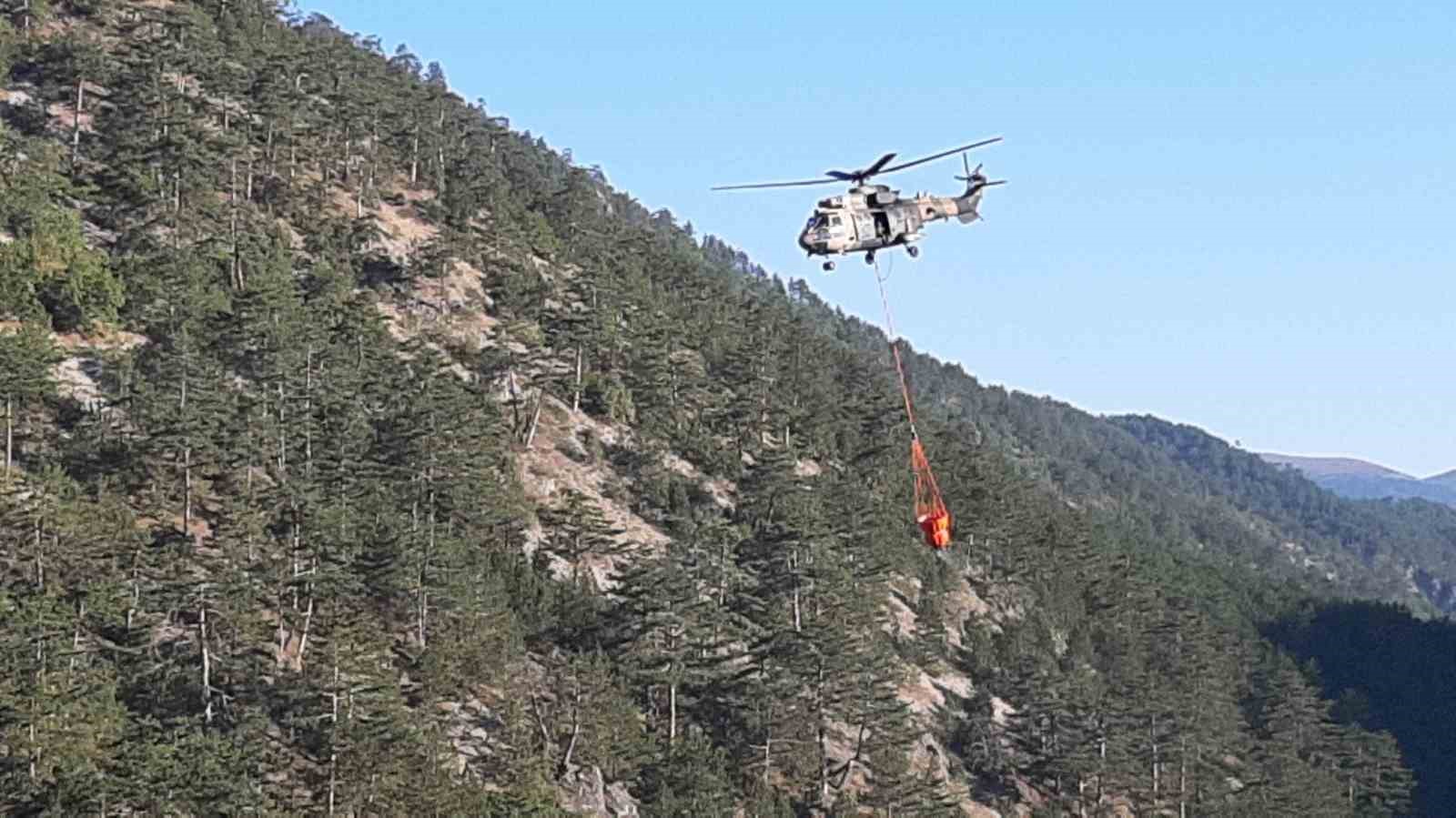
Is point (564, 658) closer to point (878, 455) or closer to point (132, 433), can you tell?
point (132, 433)

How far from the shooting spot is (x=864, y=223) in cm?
4059

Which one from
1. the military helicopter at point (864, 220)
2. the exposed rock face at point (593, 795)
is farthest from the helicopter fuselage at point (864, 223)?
the exposed rock face at point (593, 795)

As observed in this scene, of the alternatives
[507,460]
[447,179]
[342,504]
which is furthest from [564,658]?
[447,179]

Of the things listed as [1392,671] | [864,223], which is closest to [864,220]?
[864,223]

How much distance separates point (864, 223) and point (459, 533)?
115 feet

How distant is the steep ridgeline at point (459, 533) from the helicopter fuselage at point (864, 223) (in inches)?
865

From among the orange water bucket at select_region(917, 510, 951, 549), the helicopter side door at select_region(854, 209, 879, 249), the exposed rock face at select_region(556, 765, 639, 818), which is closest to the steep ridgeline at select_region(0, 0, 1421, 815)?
the exposed rock face at select_region(556, 765, 639, 818)

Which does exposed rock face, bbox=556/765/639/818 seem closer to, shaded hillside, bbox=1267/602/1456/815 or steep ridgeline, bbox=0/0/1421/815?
steep ridgeline, bbox=0/0/1421/815

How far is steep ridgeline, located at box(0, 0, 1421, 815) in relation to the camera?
54.6 meters

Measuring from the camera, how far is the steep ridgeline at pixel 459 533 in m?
54.6

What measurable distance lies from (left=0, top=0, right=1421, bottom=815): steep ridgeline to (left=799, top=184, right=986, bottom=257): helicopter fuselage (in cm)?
2196

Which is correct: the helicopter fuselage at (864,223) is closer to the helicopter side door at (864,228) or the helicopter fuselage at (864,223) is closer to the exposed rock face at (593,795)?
the helicopter side door at (864,228)

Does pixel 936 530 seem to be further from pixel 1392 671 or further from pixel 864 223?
pixel 1392 671

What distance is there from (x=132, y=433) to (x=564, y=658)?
60.5ft
